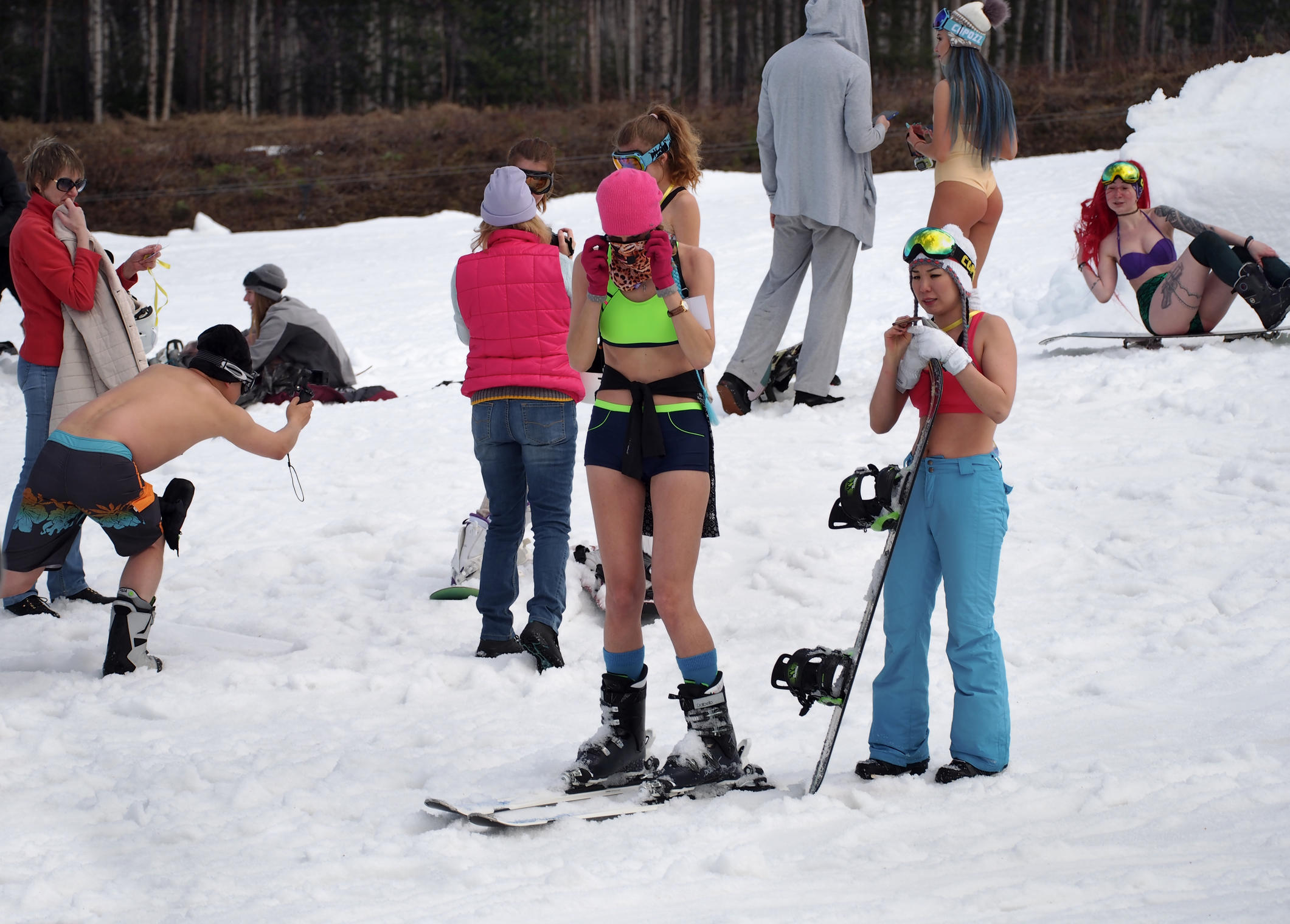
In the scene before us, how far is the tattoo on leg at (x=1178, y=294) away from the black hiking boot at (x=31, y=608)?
6.31 meters

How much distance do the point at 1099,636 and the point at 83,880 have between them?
356cm

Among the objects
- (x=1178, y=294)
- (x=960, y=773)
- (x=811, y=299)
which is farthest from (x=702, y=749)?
(x=1178, y=294)

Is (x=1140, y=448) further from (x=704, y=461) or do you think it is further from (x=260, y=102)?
(x=260, y=102)

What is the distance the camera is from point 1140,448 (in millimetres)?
6145

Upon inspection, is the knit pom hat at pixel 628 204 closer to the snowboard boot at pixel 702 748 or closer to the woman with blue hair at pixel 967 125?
the snowboard boot at pixel 702 748

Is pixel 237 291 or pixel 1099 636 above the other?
pixel 237 291

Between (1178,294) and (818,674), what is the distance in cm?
498

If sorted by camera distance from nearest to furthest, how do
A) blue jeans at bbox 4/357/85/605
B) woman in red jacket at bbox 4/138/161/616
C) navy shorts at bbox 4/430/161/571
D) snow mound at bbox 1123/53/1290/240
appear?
navy shorts at bbox 4/430/161/571 → woman in red jacket at bbox 4/138/161/616 → blue jeans at bbox 4/357/85/605 → snow mound at bbox 1123/53/1290/240

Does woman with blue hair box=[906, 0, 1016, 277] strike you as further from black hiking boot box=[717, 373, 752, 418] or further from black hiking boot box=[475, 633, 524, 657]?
black hiking boot box=[475, 633, 524, 657]

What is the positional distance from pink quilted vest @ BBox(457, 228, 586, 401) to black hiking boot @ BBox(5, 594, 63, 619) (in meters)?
2.23

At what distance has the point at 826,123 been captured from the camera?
6.73 m

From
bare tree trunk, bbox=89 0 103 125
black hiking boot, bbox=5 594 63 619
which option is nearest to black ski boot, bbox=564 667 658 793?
black hiking boot, bbox=5 594 63 619

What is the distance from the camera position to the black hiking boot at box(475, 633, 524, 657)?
478cm

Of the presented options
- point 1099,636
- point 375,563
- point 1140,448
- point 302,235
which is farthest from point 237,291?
point 1099,636
